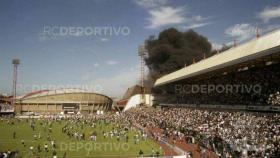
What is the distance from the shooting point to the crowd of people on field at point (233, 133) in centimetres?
2599

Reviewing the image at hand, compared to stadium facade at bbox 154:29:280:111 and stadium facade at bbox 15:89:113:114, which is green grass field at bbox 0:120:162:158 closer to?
stadium facade at bbox 154:29:280:111

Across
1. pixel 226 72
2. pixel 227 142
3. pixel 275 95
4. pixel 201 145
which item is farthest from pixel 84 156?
pixel 226 72

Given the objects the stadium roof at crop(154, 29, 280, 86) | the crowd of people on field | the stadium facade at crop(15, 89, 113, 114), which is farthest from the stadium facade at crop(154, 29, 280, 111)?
the stadium facade at crop(15, 89, 113, 114)

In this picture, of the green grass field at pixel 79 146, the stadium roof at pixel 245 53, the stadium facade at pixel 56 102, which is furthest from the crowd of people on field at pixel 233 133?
the stadium facade at pixel 56 102

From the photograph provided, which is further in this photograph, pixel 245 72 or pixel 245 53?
pixel 245 72

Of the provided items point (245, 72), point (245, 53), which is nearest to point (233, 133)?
point (245, 53)

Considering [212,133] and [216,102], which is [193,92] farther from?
[212,133]

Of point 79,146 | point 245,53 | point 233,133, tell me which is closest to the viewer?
point 233,133

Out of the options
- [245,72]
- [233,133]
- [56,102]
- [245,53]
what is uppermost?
[245,53]

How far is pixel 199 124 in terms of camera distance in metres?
40.3

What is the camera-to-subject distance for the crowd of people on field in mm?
25989

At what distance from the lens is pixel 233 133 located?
1209 inches

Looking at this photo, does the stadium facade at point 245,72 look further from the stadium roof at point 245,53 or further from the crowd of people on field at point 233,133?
the crowd of people on field at point 233,133

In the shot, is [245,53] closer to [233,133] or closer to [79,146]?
[233,133]
